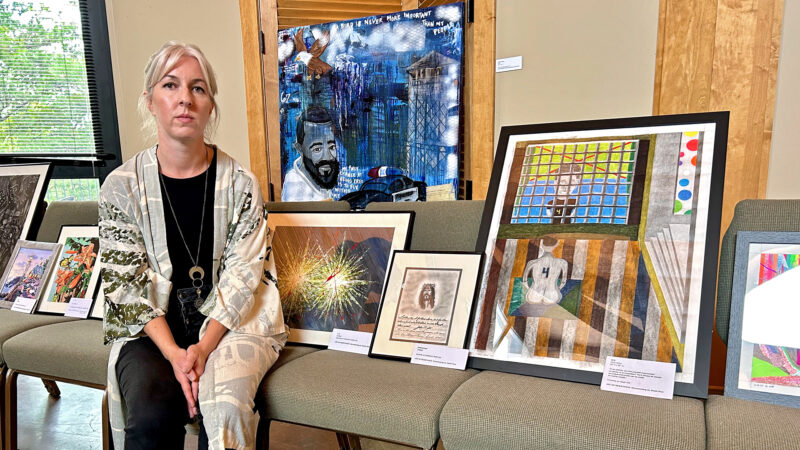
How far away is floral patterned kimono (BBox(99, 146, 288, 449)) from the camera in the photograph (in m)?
1.37

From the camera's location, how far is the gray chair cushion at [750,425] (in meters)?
1.03

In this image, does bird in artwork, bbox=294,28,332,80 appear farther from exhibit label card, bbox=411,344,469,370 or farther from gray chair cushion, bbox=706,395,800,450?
gray chair cushion, bbox=706,395,800,450

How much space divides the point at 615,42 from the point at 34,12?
3.81 metres

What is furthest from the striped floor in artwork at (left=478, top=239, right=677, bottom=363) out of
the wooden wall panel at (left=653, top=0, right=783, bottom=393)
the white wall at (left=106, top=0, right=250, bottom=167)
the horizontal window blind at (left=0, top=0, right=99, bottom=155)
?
the horizontal window blind at (left=0, top=0, right=99, bottom=155)

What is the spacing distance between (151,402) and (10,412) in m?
0.95

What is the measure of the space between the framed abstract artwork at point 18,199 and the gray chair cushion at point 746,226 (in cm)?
290

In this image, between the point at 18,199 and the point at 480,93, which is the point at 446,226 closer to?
the point at 480,93

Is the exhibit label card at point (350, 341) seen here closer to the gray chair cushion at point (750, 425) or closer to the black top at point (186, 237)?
the black top at point (186, 237)

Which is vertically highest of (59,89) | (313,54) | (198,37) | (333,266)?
(198,37)

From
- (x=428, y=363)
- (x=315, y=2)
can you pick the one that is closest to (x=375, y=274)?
(x=428, y=363)

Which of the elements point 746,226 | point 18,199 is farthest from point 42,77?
point 746,226

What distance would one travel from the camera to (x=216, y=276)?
1.53 metres

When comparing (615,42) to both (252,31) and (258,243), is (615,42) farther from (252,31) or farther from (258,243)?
(252,31)

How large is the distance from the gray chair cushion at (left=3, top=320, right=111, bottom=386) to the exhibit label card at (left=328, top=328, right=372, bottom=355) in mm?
720
